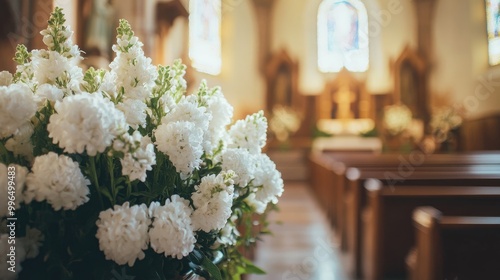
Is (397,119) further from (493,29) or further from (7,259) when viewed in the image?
(7,259)

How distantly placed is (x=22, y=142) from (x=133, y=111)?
0.64 ft

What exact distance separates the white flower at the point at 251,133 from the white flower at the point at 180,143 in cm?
26

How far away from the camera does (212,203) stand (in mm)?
798

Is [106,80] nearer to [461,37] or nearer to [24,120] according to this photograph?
[24,120]

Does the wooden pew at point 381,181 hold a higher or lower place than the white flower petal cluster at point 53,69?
lower

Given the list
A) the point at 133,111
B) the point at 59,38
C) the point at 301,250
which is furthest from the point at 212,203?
the point at 301,250

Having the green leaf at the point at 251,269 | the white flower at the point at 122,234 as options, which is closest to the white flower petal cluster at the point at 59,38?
the white flower at the point at 122,234

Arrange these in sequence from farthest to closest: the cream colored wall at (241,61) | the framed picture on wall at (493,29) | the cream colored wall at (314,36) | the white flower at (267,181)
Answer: the cream colored wall at (314,36) < the cream colored wall at (241,61) < the framed picture on wall at (493,29) < the white flower at (267,181)

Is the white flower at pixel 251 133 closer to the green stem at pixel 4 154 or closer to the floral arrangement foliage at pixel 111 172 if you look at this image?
the floral arrangement foliage at pixel 111 172

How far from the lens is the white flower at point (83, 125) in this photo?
26.1 inches

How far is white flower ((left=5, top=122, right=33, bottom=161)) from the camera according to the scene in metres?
0.77

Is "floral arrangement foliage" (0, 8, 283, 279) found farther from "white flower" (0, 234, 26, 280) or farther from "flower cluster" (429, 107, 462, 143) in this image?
"flower cluster" (429, 107, 462, 143)

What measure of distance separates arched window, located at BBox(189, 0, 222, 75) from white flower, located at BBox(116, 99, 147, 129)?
9.26m

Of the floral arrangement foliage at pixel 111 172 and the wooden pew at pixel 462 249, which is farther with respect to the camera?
the wooden pew at pixel 462 249
